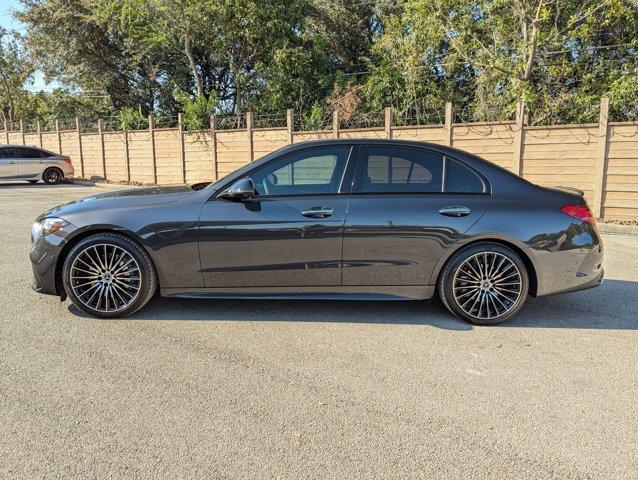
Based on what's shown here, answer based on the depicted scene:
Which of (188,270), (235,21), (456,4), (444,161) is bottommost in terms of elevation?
(188,270)

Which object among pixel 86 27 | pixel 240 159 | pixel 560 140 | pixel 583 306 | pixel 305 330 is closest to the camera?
pixel 305 330

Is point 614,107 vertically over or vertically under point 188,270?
over

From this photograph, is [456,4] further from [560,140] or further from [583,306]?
[583,306]

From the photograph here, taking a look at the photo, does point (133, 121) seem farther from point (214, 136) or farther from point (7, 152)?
point (214, 136)

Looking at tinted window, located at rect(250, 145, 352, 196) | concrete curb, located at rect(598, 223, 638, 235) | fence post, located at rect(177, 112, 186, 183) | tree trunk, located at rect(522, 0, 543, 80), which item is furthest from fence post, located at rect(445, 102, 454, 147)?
fence post, located at rect(177, 112, 186, 183)

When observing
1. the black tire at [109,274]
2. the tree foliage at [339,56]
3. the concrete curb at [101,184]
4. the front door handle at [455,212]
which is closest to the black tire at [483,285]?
the front door handle at [455,212]

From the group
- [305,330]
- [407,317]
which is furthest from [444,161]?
[305,330]

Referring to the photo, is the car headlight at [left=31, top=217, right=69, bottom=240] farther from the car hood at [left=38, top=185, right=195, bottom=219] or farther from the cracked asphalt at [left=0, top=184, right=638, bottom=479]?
the cracked asphalt at [left=0, top=184, right=638, bottom=479]

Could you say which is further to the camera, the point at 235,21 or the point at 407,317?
the point at 235,21

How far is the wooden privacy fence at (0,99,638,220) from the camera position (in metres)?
9.70

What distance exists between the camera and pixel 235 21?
18312 millimetres

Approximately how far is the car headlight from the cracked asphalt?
0.75m

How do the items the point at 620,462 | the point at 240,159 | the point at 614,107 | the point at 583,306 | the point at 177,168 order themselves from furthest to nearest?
the point at 177,168 → the point at 240,159 → the point at 614,107 → the point at 583,306 → the point at 620,462

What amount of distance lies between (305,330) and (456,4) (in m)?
12.0
